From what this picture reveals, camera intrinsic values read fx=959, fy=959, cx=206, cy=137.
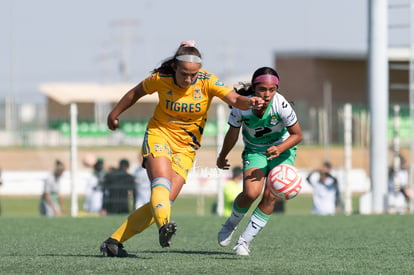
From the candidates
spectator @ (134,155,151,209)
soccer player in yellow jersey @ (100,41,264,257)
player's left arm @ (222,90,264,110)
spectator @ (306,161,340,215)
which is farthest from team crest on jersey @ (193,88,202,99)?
spectator @ (306,161,340,215)

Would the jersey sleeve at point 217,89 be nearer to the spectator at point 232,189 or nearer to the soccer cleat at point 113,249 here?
the soccer cleat at point 113,249

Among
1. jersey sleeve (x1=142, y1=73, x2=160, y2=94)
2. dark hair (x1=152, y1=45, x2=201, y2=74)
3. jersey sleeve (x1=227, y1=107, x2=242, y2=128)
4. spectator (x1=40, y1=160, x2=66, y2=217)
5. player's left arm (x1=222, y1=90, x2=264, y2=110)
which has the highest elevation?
dark hair (x1=152, y1=45, x2=201, y2=74)

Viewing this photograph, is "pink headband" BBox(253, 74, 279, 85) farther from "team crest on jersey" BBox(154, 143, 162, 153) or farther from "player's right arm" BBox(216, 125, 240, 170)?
"team crest on jersey" BBox(154, 143, 162, 153)

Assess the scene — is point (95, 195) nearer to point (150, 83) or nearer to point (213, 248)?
point (213, 248)

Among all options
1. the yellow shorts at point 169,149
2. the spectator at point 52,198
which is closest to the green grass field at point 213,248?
the yellow shorts at point 169,149

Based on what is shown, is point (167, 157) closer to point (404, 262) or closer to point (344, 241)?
point (404, 262)

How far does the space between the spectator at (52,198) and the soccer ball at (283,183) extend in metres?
12.5

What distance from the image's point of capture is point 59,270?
23.8 ft

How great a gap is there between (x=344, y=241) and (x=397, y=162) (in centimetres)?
1019

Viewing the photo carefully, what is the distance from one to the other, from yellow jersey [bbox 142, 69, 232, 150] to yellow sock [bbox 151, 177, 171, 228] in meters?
0.51

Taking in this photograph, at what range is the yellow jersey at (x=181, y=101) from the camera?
815 centimetres

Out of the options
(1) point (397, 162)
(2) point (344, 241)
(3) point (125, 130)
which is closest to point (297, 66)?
(3) point (125, 130)

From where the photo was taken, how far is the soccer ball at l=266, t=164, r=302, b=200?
8.48 meters

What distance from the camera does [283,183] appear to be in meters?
8.48
